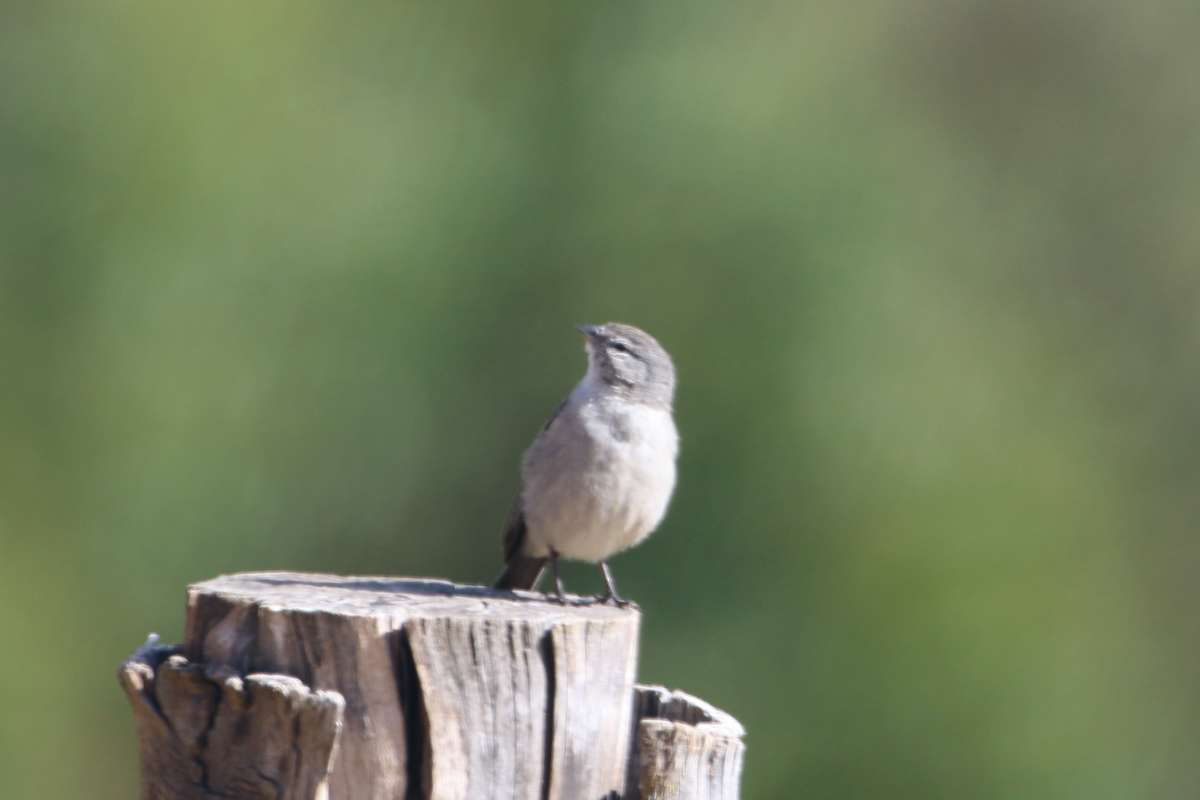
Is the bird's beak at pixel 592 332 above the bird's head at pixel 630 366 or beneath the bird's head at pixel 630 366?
above

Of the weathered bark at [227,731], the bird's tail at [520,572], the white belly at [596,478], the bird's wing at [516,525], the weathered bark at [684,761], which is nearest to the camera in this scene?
the weathered bark at [227,731]

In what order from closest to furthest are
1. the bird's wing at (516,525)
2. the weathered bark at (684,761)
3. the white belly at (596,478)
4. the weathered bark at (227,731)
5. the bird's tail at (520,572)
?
the weathered bark at (227,731)
the weathered bark at (684,761)
the white belly at (596,478)
the bird's wing at (516,525)
the bird's tail at (520,572)

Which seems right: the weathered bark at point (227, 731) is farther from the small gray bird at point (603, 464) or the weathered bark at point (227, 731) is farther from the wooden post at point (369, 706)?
the small gray bird at point (603, 464)

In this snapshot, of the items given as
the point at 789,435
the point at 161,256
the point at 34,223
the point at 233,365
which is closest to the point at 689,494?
the point at 789,435

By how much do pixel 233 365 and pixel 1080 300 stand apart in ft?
20.4

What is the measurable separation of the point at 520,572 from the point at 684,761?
1967 mm

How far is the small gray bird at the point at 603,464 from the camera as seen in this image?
13.6ft

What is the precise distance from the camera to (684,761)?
107 inches

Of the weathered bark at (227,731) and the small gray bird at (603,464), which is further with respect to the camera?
the small gray bird at (603,464)

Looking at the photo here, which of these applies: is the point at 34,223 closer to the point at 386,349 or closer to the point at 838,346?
the point at 386,349

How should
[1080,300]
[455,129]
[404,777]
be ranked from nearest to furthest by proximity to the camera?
[404,777], [455,129], [1080,300]

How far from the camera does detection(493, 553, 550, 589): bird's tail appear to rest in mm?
4551

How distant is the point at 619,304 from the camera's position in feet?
26.1

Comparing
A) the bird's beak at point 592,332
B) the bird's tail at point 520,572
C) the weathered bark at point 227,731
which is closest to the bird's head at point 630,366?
the bird's beak at point 592,332
